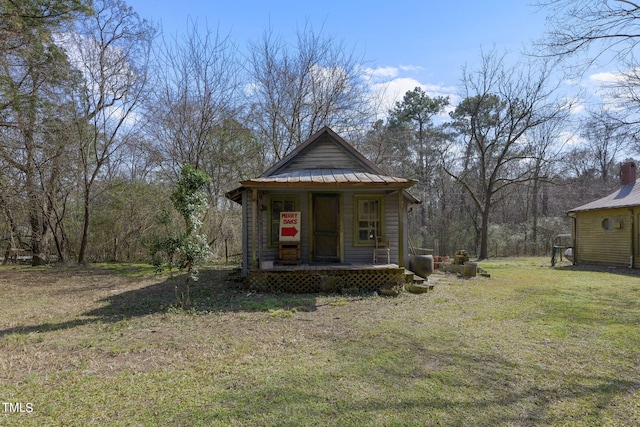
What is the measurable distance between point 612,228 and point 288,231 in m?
15.1

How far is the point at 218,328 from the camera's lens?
5.59 m

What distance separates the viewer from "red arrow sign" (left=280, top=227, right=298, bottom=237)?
361 inches

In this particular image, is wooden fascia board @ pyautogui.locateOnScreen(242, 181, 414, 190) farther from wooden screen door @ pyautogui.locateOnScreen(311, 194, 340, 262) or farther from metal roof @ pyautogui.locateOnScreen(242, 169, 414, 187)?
wooden screen door @ pyautogui.locateOnScreen(311, 194, 340, 262)

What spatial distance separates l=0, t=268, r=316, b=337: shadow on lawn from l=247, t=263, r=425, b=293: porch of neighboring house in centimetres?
34

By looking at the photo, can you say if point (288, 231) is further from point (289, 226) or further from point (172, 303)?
point (172, 303)

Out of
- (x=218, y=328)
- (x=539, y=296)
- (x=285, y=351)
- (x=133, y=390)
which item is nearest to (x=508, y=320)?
(x=539, y=296)

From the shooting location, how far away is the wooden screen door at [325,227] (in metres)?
10.2

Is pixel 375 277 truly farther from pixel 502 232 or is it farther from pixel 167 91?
pixel 502 232

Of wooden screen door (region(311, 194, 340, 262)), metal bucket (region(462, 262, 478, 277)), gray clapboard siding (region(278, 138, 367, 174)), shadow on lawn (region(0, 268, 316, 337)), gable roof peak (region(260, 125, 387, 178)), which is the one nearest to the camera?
shadow on lawn (region(0, 268, 316, 337))

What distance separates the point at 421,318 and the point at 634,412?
11.0ft

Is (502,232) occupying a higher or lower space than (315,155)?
→ lower

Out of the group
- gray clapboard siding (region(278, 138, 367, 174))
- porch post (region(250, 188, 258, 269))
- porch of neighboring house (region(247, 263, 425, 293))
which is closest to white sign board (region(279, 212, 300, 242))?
porch post (region(250, 188, 258, 269))

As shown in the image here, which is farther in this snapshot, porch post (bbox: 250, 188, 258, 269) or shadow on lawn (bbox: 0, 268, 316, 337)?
porch post (bbox: 250, 188, 258, 269)

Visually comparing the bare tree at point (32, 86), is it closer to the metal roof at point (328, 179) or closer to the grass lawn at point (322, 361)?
the grass lawn at point (322, 361)
